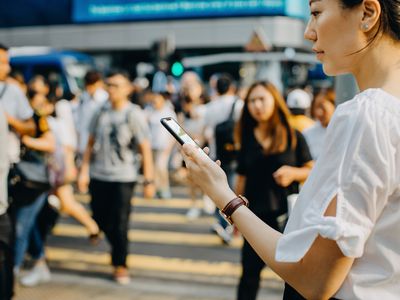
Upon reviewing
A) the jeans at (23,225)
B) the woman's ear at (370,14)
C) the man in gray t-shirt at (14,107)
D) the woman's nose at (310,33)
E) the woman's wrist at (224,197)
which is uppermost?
the woman's ear at (370,14)

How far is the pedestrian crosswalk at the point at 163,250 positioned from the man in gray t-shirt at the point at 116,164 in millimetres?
480

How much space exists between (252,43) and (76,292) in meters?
7.97

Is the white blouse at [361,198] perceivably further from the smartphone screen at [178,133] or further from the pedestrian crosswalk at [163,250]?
the pedestrian crosswalk at [163,250]

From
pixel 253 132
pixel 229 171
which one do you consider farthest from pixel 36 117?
pixel 229 171

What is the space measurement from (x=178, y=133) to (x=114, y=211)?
398 centimetres

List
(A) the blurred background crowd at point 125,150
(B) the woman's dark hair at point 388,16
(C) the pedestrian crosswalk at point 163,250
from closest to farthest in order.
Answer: (B) the woman's dark hair at point 388,16 < (A) the blurred background crowd at point 125,150 < (C) the pedestrian crosswalk at point 163,250

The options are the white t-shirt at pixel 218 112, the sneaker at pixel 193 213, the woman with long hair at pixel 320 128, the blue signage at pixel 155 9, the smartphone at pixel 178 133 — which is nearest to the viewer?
the smartphone at pixel 178 133

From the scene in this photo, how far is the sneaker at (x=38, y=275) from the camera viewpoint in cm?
532

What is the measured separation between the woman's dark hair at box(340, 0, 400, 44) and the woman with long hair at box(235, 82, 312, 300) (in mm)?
2729

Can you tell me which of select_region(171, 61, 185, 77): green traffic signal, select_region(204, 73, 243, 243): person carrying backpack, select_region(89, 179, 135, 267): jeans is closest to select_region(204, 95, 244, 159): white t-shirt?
select_region(204, 73, 243, 243): person carrying backpack

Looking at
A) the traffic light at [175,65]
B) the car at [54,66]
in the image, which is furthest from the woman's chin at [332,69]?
the car at [54,66]

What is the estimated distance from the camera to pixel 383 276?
1.24 metres

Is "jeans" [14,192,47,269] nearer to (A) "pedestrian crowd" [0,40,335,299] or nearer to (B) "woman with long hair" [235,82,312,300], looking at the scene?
(A) "pedestrian crowd" [0,40,335,299]

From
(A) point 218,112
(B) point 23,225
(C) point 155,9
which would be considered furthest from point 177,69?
(C) point 155,9
